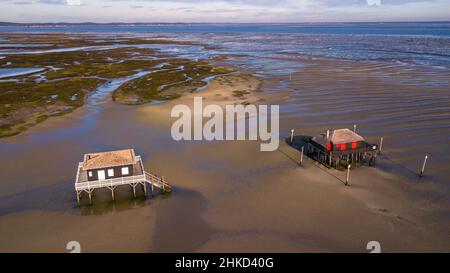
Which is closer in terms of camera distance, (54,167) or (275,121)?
(54,167)

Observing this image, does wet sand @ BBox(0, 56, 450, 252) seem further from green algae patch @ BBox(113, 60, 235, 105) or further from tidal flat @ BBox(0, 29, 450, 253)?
green algae patch @ BBox(113, 60, 235, 105)

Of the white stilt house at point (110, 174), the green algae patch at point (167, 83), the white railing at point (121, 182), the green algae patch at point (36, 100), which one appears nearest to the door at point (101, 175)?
the white stilt house at point (110, 174)

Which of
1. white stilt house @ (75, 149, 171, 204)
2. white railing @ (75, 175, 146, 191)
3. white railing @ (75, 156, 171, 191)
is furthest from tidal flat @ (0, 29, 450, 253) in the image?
white railing @ (75, 175, 146, 191)

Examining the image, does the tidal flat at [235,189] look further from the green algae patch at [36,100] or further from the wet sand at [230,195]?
the green algae patch at [36,100]

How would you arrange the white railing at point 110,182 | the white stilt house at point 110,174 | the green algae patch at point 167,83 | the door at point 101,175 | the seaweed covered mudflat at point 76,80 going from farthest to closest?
the green algae patch at point 167,83, the seaweed covered mudflat at point 76,80, the door at point 101,175, the white stilt house at point 110,174, the white railing at point 110,182
